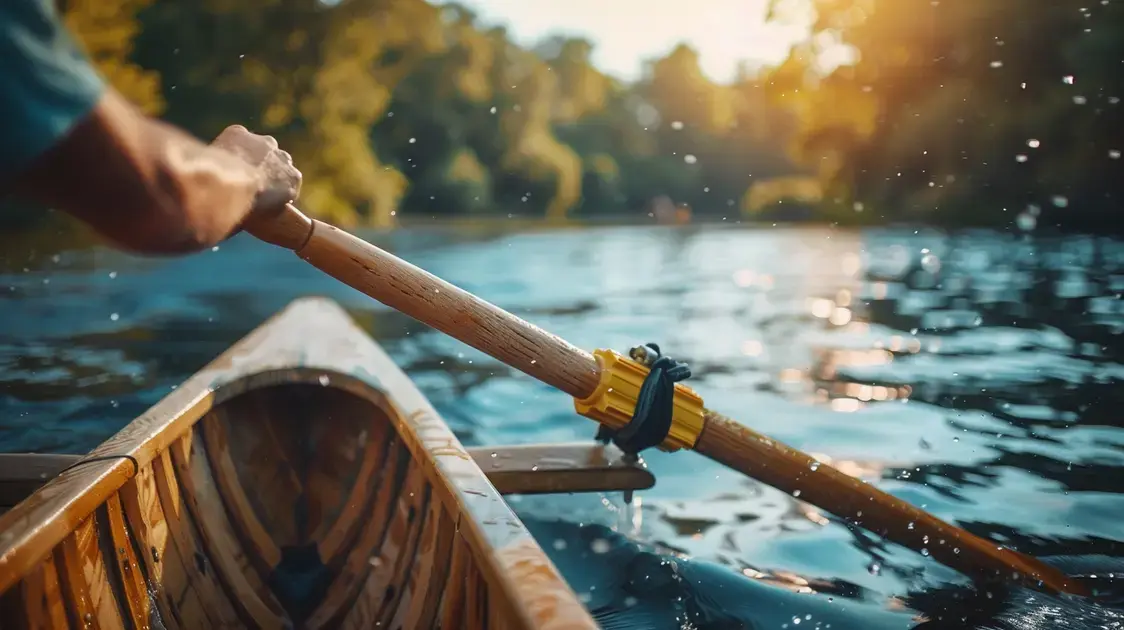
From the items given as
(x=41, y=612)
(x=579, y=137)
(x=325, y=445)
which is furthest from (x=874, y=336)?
(x=579, y=137)

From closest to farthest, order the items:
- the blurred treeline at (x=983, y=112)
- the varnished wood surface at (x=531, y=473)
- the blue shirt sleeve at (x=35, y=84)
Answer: the blue shirt sleeve at (x=35, y=84) < the varnished wood surface at (x=531, y=473) < the blurred treeline at (x=983, y=112)

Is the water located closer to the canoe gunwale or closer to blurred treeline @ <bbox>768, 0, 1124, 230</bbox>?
the canoe gunwale

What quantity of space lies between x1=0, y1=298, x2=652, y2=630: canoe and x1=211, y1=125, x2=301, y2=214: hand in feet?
2.48

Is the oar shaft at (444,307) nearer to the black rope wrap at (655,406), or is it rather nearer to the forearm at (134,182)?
the black rope wrap at (655,406)

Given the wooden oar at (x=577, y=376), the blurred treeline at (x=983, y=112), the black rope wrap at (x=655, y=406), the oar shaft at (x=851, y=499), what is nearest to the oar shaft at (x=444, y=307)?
the wooden oar at (x=577, y=376)

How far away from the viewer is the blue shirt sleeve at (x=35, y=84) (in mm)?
1134

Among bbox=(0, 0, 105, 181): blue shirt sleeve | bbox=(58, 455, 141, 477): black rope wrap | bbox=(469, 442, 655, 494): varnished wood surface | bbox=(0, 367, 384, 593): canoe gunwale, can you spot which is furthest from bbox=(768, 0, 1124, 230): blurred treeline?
bbox=(0, 0, 105, 181): blue shirt sleeve

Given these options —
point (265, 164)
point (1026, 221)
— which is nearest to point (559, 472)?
point (265, 164)

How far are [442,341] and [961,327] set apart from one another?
571cm

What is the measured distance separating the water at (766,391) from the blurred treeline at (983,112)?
2643mm

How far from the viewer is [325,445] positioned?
3211 millimetres

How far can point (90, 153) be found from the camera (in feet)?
4.05

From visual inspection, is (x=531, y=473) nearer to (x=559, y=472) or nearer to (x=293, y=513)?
(x=559, y=472)

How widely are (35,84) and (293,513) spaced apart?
215 centimetres
